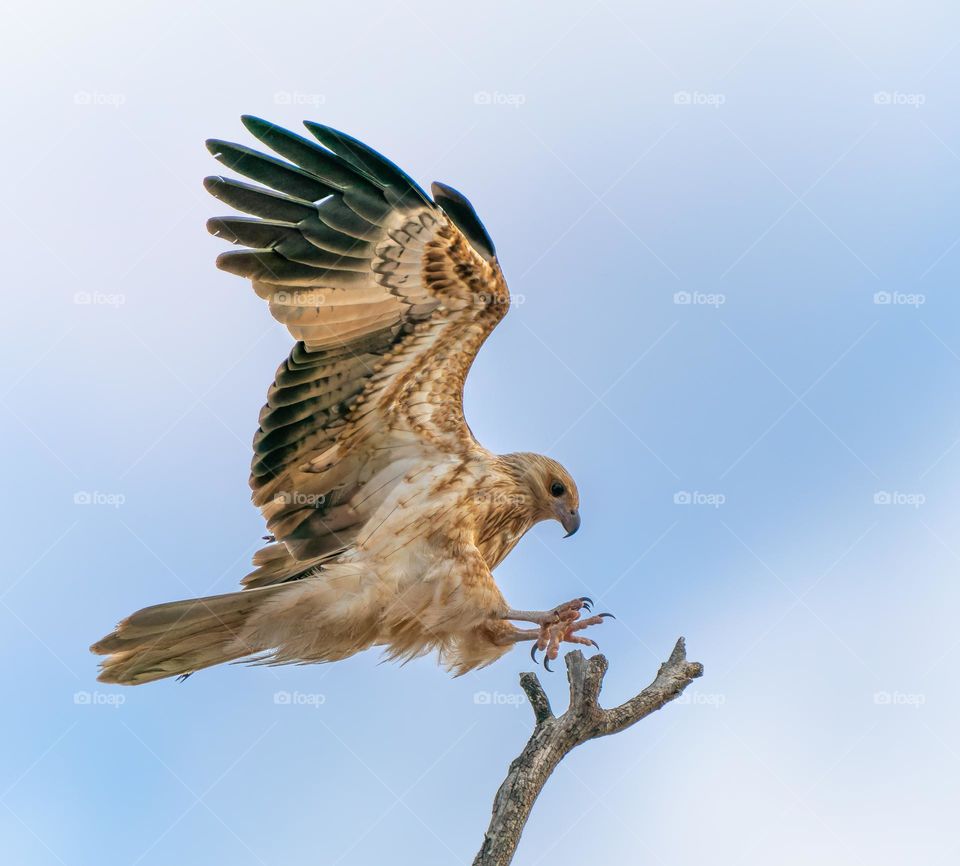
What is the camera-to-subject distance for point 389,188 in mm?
5836

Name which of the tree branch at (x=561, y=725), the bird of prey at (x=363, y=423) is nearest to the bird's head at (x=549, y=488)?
the bird of prey at (x=363, y=423)

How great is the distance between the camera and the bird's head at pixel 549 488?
6426mm

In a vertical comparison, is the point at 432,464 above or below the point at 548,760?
above

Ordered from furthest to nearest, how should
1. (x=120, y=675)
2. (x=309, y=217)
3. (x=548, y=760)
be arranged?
(x=309, y=217), (x=120, y=675), (x=548, y=760)

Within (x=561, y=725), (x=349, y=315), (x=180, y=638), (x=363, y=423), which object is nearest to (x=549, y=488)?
(x=363, y=423)

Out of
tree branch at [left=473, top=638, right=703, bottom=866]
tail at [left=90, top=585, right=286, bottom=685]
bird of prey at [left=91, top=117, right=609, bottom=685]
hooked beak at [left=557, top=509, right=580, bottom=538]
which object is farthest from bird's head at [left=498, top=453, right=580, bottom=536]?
tail at [left=90, top=585, right=286, bottom=685]

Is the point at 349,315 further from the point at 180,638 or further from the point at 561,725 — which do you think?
the point at 561,725

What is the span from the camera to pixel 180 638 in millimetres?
5422

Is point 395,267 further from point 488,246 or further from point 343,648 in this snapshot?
point 343,648

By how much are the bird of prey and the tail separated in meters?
0.02

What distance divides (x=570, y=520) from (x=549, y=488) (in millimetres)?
224

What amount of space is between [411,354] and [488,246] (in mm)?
718

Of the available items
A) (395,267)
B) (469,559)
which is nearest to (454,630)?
(469,559)

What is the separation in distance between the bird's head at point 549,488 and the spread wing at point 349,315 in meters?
0.40
